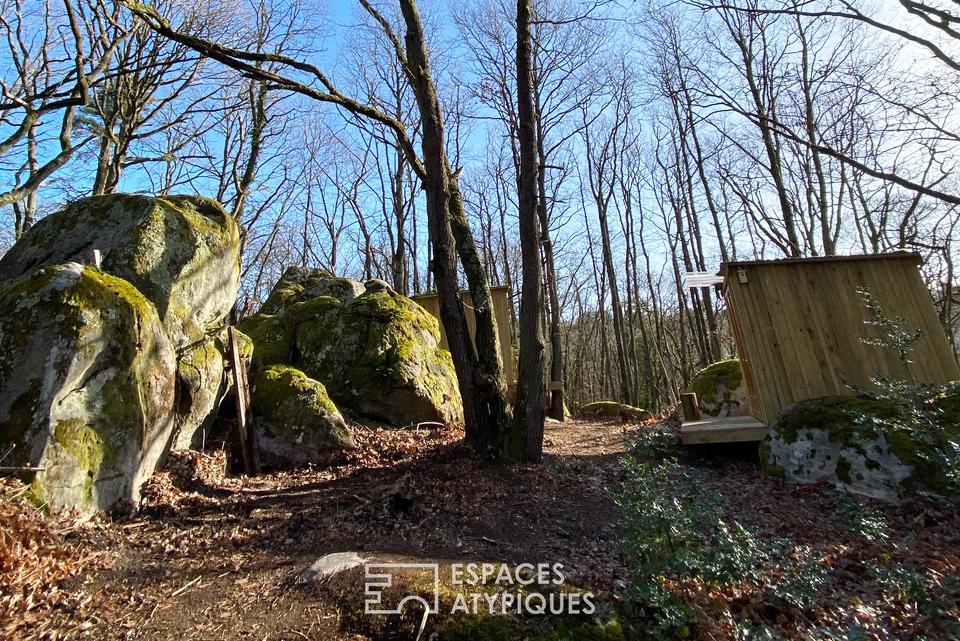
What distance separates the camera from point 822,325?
764 centimetres

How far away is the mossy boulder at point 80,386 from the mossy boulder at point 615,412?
11.5m

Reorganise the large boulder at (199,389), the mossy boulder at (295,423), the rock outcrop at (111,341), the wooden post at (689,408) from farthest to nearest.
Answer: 1. the wooden post at (689,408)
2. the mossy boulder at (295,423)
3. the large boulder at (199,389)
4. the rock outcrop at (111,341)

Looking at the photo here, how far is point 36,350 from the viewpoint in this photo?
3.93 m

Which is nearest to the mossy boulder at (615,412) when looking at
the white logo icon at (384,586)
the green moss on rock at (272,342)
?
the green moss on rock at (272,342)

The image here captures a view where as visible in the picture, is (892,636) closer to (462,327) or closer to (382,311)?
(462,327)

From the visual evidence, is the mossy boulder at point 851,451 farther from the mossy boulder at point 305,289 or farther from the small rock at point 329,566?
the mossy boulder at point 305,289

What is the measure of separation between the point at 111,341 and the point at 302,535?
2478mm

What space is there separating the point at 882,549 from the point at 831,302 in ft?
15.2

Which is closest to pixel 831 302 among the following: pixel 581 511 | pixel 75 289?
pixel 581 511

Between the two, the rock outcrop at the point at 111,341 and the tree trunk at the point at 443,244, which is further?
the tree trunk at the point at 443,244

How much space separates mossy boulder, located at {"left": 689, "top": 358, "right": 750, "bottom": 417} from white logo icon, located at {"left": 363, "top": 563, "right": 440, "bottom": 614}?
8.02 metres

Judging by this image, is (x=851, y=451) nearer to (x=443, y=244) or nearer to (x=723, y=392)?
(x=723, y=392)

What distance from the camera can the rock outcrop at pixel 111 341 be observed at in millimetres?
3787

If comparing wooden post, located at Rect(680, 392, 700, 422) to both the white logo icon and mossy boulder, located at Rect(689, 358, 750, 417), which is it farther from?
the white logo icon
